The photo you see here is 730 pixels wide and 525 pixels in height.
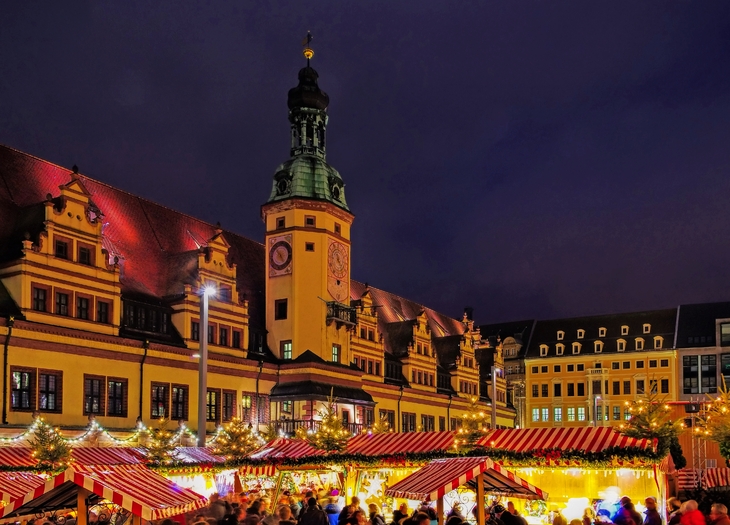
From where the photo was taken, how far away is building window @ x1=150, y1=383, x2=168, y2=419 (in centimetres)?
4288

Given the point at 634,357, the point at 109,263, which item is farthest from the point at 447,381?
the point at 109,263

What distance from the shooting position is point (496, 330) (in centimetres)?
10625

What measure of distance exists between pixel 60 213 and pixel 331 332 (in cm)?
1964

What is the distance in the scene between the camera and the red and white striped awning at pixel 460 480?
734 inches

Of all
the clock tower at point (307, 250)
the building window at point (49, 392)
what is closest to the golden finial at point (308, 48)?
the clock tower at point (307, 250)

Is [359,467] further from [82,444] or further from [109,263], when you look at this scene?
[109,263]

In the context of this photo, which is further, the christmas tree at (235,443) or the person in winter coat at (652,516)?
the christmas tree at (235,443)

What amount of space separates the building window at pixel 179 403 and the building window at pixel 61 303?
7426mm

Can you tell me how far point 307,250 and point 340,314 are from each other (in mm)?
4280

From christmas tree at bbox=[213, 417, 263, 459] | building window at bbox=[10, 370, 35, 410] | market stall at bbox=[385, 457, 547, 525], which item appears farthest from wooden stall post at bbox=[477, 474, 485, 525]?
building window at bbox=[10, 370, 35, 410]

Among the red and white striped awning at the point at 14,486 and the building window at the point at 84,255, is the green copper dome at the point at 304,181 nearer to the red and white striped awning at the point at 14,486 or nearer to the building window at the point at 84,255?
the building window at the point at 84,255

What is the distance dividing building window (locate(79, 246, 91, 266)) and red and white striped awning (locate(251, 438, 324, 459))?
13.1 m

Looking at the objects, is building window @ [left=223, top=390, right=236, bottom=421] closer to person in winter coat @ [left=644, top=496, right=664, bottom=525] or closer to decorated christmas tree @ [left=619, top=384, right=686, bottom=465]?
decorated christmas tree @ [left=619, top=384, right=686, bottom=465]

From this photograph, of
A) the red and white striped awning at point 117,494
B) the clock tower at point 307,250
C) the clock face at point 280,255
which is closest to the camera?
the red and white striped awning at point 117,494
